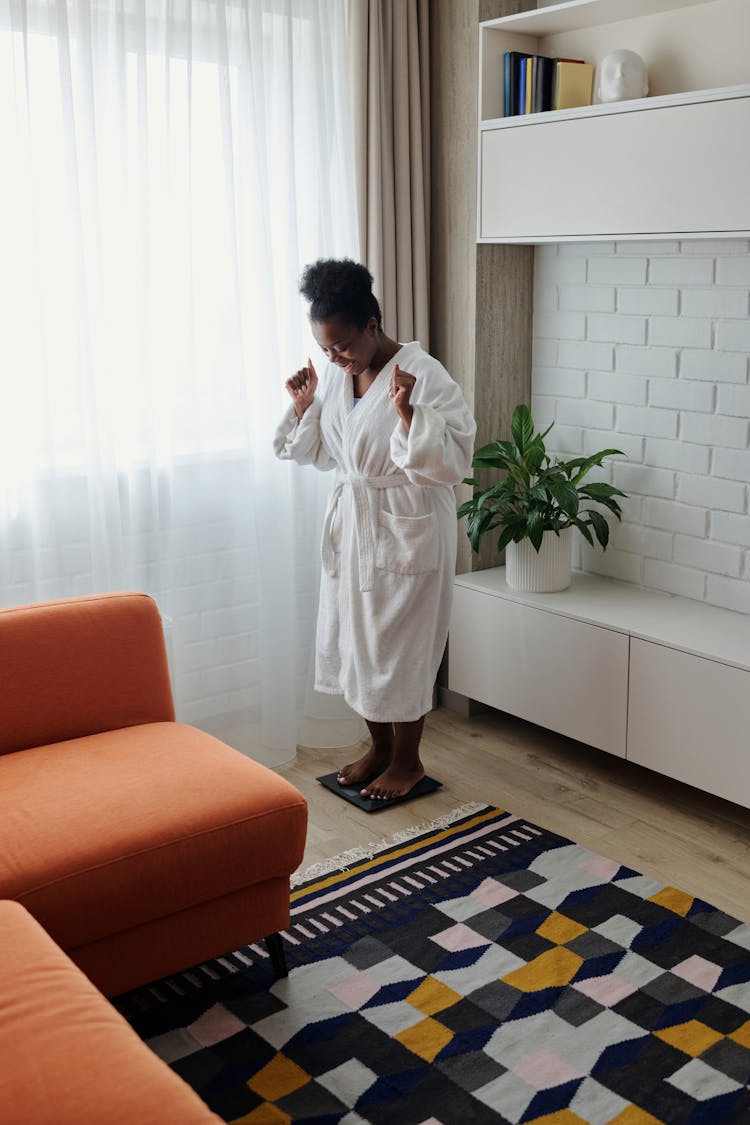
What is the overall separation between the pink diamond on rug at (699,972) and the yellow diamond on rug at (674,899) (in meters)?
0.19

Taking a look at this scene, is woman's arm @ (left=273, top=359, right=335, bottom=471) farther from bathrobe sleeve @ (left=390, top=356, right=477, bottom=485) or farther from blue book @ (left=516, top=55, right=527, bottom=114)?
blue book @ (left=516, top=55, right=527, bottom=114)

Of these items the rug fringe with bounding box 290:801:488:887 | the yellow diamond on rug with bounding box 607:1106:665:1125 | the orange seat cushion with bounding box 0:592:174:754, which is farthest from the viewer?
the rug fringe with bounding box 290:801:488:887

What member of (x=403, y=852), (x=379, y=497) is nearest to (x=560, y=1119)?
(x=403, y=852)

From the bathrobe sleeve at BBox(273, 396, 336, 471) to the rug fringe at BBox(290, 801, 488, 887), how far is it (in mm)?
1060

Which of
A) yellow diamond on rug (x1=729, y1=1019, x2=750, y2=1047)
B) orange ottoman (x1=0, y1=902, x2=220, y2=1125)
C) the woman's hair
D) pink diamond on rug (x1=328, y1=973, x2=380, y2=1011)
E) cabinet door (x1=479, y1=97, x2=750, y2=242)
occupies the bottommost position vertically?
pink diamond on rug (x1=328, y1=973, x2=380, y2=1011)

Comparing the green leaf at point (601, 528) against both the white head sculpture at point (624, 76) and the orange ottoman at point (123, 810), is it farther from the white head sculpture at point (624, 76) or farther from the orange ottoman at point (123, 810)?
the orange ottoman at point (123, 810)

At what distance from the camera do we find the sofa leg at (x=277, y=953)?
2453mm

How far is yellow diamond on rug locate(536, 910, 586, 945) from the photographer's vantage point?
259 cm

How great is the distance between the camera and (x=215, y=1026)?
7.55 feet

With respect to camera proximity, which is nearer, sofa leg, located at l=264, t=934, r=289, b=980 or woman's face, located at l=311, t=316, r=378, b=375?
sofa leg, located at l=264, t=934, r=289, b=980

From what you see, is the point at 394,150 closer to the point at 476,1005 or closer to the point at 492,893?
the point at 492,893

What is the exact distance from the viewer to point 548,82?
133 inches

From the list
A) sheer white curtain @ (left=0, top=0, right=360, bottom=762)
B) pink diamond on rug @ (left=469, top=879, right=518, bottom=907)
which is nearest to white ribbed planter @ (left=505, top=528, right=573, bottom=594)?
sheer white curtain @ (left=0, top=0, right=360, bottom=762)

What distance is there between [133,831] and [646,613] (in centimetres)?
177
